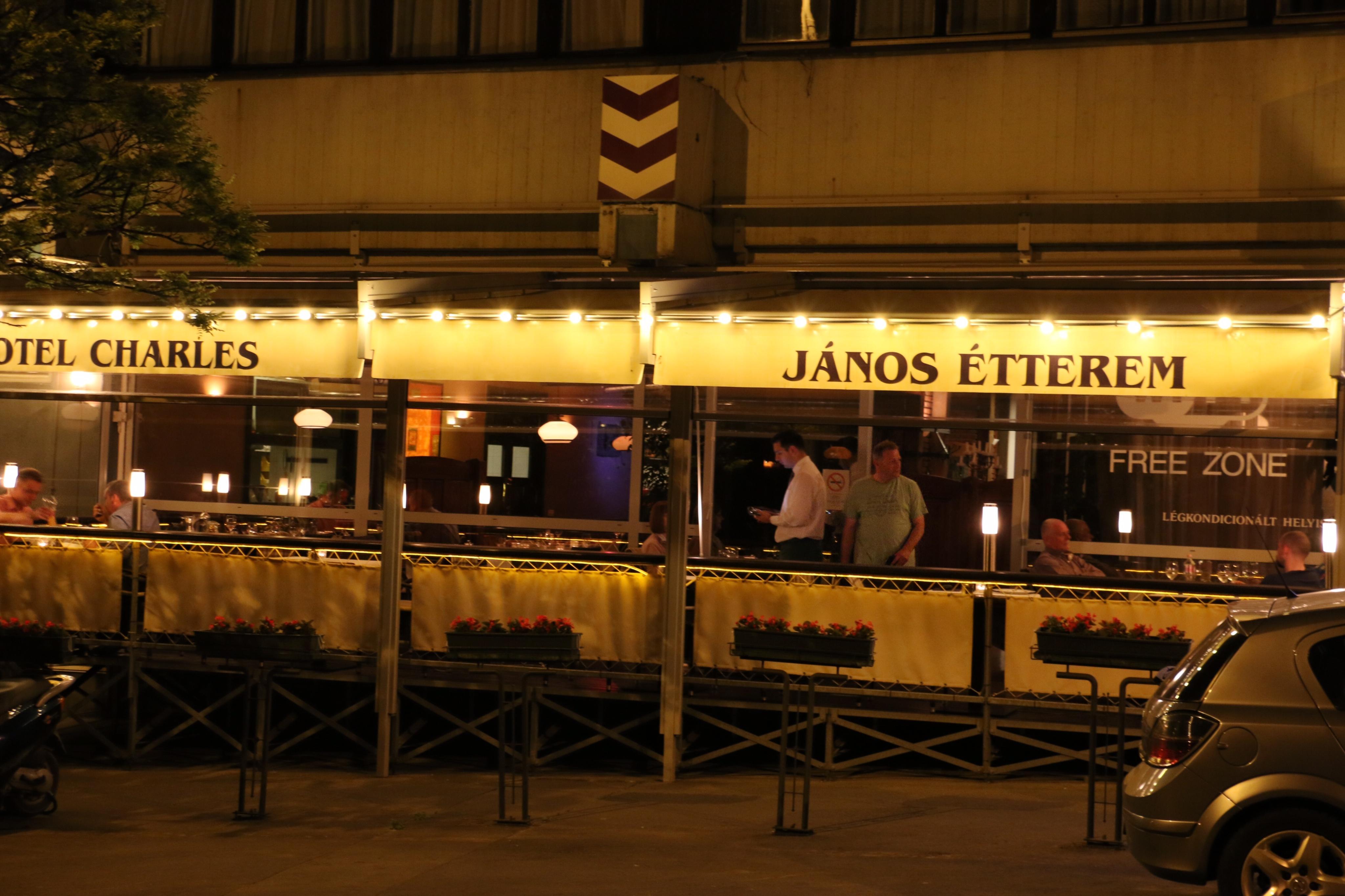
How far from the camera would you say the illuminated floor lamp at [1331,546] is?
388 inches

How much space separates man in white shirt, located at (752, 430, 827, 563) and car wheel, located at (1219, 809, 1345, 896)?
5.84m

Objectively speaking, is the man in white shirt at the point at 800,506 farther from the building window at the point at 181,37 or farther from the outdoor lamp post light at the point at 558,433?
the building window at the point at 181,37

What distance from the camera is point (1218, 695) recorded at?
681 centimetres

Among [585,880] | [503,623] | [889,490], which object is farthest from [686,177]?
[585,880]

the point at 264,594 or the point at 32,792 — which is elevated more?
the point at 264,594

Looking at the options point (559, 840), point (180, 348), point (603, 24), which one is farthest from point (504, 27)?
point (559, 840)

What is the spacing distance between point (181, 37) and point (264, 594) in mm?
5333

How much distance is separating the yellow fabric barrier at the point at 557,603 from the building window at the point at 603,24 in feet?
14.7

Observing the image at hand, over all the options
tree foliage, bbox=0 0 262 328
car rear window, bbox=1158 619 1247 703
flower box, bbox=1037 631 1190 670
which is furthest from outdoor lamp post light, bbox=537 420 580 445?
car rear window, bbox=1158 619 1247 703

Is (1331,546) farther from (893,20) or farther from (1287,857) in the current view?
(893,20)

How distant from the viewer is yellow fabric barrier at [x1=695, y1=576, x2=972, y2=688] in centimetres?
1075

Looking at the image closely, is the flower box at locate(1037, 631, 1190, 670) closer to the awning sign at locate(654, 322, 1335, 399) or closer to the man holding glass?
the awning sign at locate(654, 322, 1335, 399)

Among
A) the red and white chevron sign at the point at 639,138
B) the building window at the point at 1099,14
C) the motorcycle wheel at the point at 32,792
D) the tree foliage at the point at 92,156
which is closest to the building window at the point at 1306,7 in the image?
the building window at the point at 1099,14

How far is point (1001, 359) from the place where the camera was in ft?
33.2
